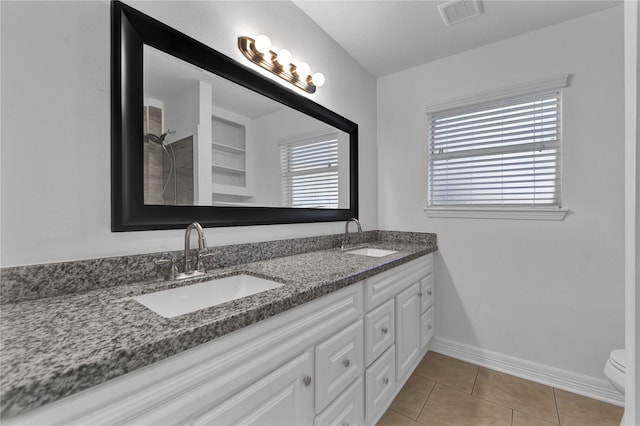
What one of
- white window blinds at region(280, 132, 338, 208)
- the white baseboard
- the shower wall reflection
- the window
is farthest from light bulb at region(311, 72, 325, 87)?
the white baseboard

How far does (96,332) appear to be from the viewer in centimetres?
64

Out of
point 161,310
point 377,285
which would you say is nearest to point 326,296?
point 377,285

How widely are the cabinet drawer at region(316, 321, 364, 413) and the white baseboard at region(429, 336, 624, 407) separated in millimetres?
1374

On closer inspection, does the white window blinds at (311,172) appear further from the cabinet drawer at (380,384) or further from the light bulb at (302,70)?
the cabinet drawer at (380,384)

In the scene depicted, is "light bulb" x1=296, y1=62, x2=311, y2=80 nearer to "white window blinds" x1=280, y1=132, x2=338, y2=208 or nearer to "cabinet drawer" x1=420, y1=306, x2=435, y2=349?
"white window blinds" x1=280, y1=132, x2=338, y2=208

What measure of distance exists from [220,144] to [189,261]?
58 centimetres

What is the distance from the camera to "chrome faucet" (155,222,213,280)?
1131mm

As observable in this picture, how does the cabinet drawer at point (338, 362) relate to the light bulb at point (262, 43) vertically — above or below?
below

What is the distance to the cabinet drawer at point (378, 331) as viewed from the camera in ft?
4.55

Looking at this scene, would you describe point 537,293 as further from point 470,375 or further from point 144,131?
point 144,131

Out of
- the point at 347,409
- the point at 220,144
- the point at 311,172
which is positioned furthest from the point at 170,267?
the point at 311,172

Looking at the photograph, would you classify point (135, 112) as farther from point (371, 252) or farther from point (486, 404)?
point (486, 404)

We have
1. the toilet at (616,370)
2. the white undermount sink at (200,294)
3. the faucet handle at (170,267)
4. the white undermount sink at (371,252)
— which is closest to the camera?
the white undermount sink at (200,294)

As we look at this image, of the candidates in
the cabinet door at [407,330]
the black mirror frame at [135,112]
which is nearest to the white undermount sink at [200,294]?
the black mirror frame at [135,112]
